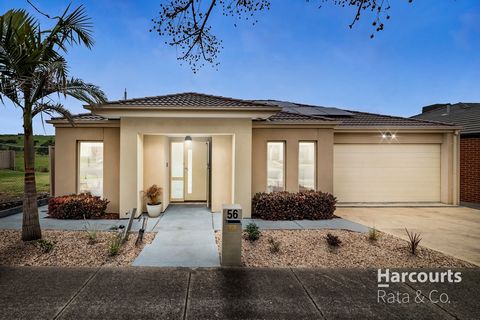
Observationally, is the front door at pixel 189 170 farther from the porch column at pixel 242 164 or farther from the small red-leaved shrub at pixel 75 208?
the small red-leaved shrub at pixel 75 208

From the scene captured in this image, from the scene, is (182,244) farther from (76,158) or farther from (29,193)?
(76,158)

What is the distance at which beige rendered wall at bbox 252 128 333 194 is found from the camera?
8.98m

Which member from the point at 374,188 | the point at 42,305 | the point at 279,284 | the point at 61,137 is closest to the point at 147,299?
the point at 42,305

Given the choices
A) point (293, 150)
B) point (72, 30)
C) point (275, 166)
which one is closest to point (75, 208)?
point (72, 30)

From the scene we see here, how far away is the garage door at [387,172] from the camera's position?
10.5 m

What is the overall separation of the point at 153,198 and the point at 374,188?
9.07 metres

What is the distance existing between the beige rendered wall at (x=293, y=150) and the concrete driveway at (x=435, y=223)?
65.2 inches

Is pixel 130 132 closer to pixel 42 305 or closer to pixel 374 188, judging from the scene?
pixel 42 305

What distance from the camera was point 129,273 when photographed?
13.6ft

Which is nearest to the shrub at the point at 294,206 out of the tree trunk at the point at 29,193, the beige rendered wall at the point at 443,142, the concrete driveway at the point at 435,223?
the concrete driveway at the point at 435,223

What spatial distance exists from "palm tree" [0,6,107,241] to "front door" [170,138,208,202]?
14.5 feet

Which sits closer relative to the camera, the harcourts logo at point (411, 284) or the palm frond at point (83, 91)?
the harcourts logo at point (411, 284)

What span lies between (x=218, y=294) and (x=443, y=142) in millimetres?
12068

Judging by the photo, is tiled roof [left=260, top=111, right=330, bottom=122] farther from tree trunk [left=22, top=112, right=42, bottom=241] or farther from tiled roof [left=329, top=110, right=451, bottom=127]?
tree trunk [left=22, top=112, right=42, bottom=241]
